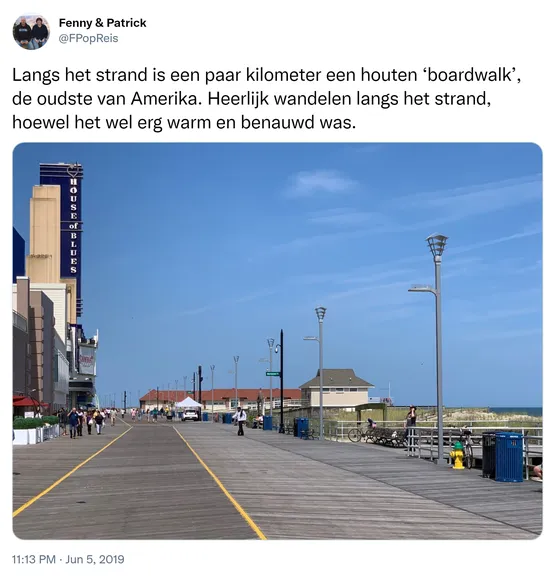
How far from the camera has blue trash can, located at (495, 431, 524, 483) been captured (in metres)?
19.8

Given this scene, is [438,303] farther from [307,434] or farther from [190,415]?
[190,415]

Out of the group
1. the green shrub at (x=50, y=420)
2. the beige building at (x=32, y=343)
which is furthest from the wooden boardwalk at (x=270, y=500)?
the beige building at (x=32, y=343)

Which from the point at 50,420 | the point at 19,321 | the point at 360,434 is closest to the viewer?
the point at 360,434

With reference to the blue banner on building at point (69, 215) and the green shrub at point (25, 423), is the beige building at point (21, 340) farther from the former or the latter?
the blue banner on building at point (69, 215)

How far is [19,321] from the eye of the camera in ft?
222

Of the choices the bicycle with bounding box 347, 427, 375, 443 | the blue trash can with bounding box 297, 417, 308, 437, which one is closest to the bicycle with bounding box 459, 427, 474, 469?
the bicycle with bounding box 347, 427, 375, 443

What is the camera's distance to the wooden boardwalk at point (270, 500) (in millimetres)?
12461

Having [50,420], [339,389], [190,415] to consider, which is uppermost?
[50,420]

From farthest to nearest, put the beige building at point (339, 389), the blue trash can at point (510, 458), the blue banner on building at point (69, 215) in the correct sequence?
the blue banner on building at point (69, 215)
the beige building at point (339, 389)
the blue trash can at point (510, 458)

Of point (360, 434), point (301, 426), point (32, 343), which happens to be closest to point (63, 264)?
point (32, 343)
